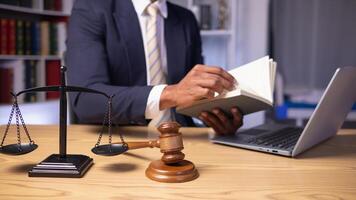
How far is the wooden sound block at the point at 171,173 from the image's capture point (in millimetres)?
622

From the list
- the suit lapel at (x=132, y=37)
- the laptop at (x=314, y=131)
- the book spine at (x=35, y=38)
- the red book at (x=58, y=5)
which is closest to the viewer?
the laptop at (x=314, y=131)

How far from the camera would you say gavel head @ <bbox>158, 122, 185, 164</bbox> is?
2.09ft

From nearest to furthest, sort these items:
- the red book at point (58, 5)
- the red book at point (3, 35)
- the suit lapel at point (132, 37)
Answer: the suit lapel at point (132, 37) → the red book at point (3, 35) → the red book at point (58, 5)

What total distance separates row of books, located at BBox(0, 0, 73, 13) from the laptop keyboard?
2.22m

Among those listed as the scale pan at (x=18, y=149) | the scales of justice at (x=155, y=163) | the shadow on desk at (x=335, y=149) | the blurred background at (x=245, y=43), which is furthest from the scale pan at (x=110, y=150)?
the blurred background at (x=245, y=43)

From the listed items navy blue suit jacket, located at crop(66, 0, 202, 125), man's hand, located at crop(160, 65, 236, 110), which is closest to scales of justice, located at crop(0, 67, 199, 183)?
man's hand, located at crop(160, 65, 236, 110)

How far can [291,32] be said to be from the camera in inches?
134

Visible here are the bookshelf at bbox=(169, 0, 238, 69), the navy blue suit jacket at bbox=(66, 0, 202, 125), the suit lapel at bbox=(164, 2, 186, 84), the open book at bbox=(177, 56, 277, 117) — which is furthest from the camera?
the bookshelf at bbox=(169, 0, 238, 69)

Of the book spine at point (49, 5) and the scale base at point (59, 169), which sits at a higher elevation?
the book spine at point (49, 5)

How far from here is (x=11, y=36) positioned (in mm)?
2561

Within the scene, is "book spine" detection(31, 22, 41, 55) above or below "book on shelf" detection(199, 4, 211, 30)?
below

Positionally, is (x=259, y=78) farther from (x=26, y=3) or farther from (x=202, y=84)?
(x=26, y=3)

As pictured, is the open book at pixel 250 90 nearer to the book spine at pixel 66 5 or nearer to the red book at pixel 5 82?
Result: the red book at pixel 5 82

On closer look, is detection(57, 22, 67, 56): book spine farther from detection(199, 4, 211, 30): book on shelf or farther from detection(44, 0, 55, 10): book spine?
detection(199, 4, 211, 30): book on shelf
